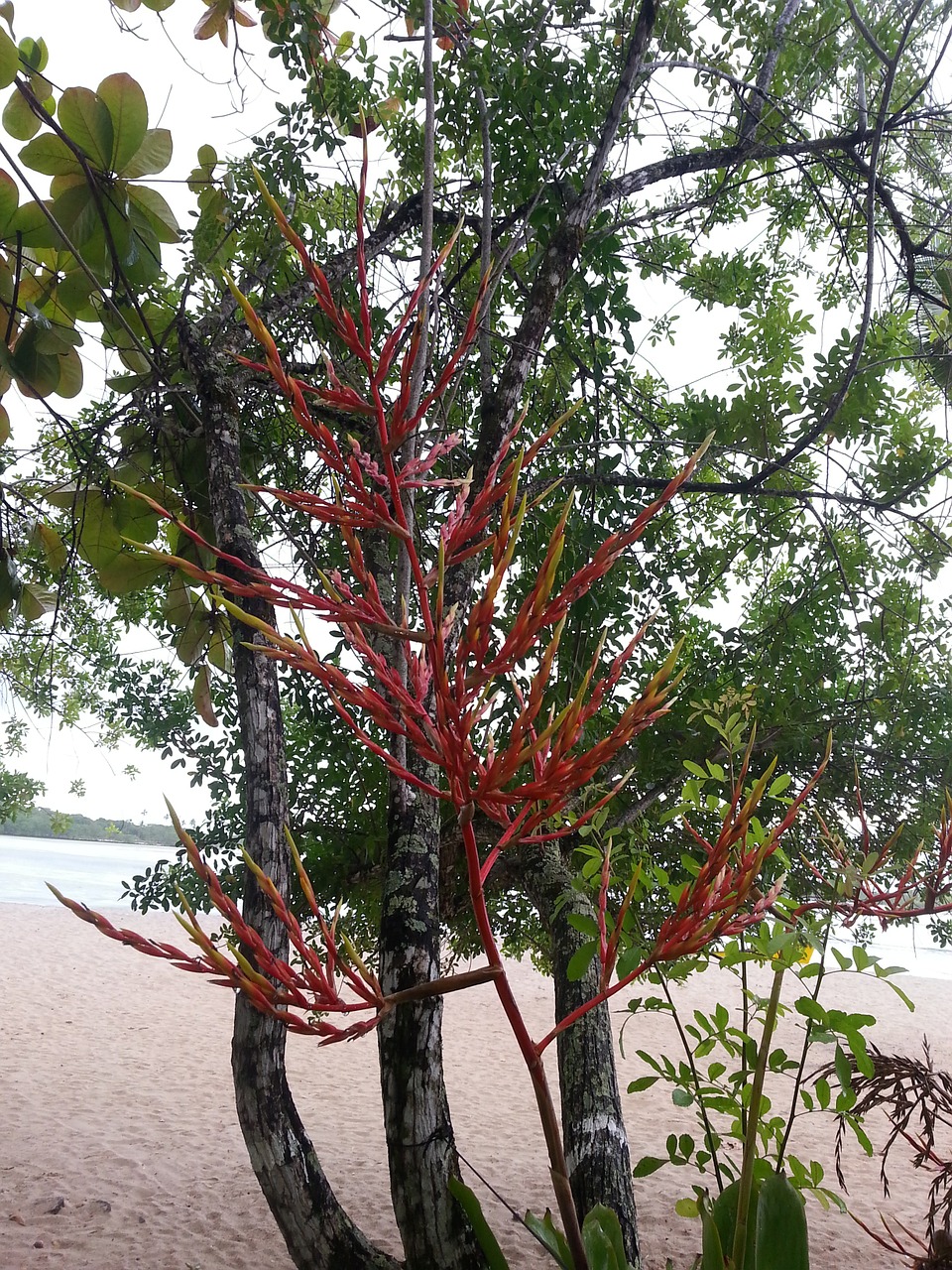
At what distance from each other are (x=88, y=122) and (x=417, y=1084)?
→ 1.72 meters

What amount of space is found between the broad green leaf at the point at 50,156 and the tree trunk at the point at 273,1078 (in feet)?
2.56

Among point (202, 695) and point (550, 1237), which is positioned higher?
point (202, 695)

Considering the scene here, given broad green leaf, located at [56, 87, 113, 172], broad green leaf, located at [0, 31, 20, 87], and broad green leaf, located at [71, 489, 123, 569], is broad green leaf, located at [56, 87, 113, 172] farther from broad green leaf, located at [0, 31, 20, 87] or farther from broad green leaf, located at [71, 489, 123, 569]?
broad green leaf, located at [71, 489, 123, 569]

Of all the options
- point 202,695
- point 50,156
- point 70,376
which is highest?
point 50,156

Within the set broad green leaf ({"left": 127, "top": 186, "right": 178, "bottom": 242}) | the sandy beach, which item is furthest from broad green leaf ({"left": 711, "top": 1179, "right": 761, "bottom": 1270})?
broad green leaf ({"left": 127, "top": 186, "right": 178, "bottom": 242})

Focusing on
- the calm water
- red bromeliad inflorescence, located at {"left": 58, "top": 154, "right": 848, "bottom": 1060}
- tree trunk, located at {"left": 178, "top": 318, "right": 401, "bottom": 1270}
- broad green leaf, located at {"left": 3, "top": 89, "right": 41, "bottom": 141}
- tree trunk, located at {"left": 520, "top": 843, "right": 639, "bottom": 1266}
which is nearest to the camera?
red bromeliad inflorescence, located at {"left": 58, "top": 154, "right": 848, "bottom": 1060}

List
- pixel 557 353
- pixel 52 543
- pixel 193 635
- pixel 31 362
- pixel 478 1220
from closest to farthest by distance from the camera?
pixel 478 1220
pixel 31 362
pixel 52 543
pixel 193 635
pixel 557 353

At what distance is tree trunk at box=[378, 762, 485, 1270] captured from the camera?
1.30m

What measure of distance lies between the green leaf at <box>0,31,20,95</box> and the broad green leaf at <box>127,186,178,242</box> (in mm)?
252

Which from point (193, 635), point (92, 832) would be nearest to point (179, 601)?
point (193, 635)

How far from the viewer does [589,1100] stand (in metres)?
1.66

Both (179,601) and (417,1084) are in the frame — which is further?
(179,601)

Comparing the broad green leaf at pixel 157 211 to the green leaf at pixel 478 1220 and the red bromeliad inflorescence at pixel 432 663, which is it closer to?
the red bromeliad inflorescence at pixel 432 663

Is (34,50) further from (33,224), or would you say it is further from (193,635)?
(193,635)
